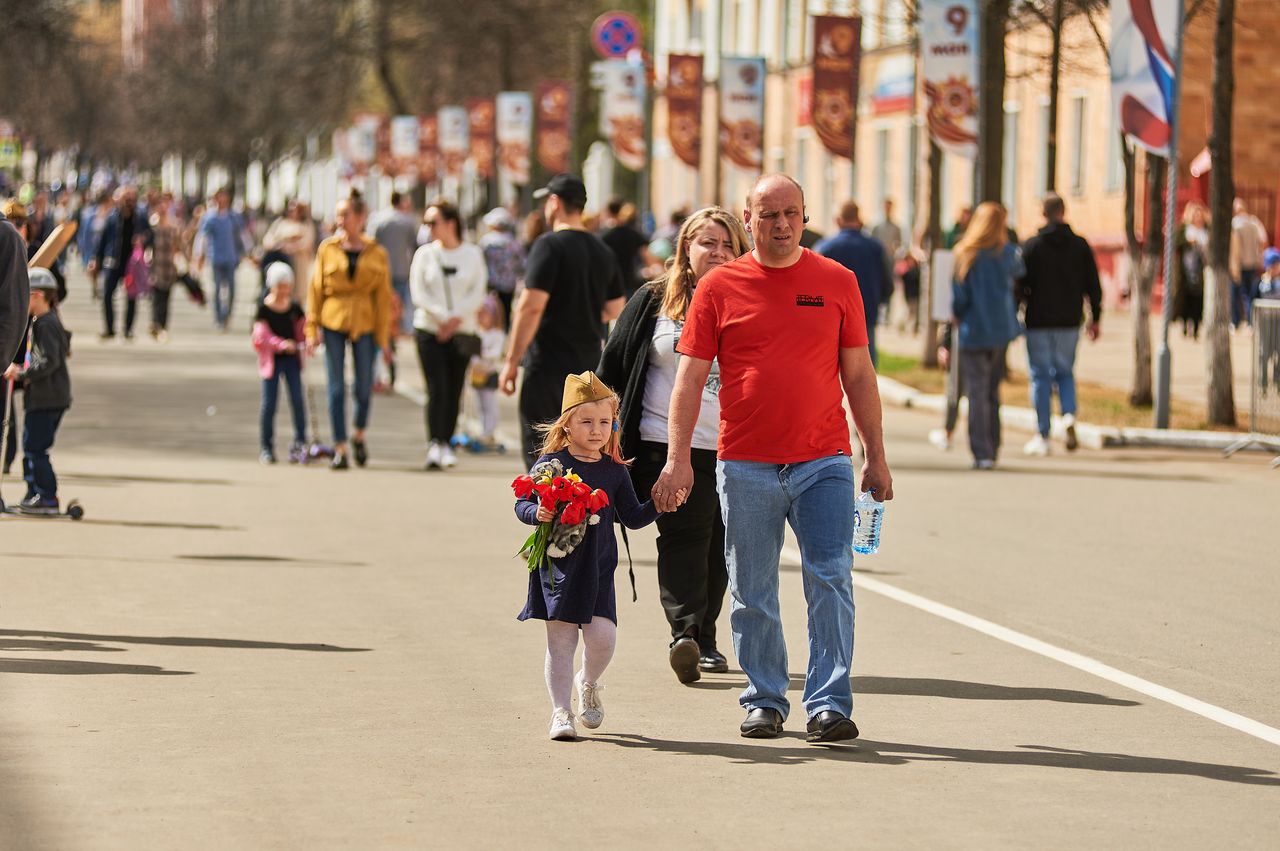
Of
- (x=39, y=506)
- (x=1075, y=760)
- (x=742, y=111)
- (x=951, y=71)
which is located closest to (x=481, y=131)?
(x=742, y=111)

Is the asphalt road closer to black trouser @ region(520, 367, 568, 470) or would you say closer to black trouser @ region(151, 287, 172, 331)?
black trouser @ region(520, 367, 568, 470)

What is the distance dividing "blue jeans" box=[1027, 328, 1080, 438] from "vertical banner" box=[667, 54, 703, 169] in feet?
63.7

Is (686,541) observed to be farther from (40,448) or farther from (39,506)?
(39,506)

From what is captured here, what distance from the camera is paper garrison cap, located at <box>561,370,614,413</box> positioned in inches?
308

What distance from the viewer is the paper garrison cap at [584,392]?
782cm

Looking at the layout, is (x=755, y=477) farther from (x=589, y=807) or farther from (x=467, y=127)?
(x=467, y=127)

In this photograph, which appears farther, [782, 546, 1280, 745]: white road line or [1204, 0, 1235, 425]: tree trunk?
[1204, 0, 1235, 425]: tree trunk

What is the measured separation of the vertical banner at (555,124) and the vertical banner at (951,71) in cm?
2448

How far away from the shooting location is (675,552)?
29.5ft

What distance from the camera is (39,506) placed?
1380 cm

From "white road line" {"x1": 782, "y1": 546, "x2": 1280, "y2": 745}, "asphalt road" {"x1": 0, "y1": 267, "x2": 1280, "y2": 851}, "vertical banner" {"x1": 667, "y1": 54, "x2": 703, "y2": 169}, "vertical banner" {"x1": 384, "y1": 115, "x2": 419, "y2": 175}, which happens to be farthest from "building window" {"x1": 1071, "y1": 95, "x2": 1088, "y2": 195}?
"white road line" {"x1": 782, "y1": 546, "x2": 1280, "y2": 745}

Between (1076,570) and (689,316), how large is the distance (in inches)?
204

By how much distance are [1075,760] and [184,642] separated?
378cm

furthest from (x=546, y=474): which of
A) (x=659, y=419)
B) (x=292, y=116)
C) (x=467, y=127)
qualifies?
(x=292, y=116)
